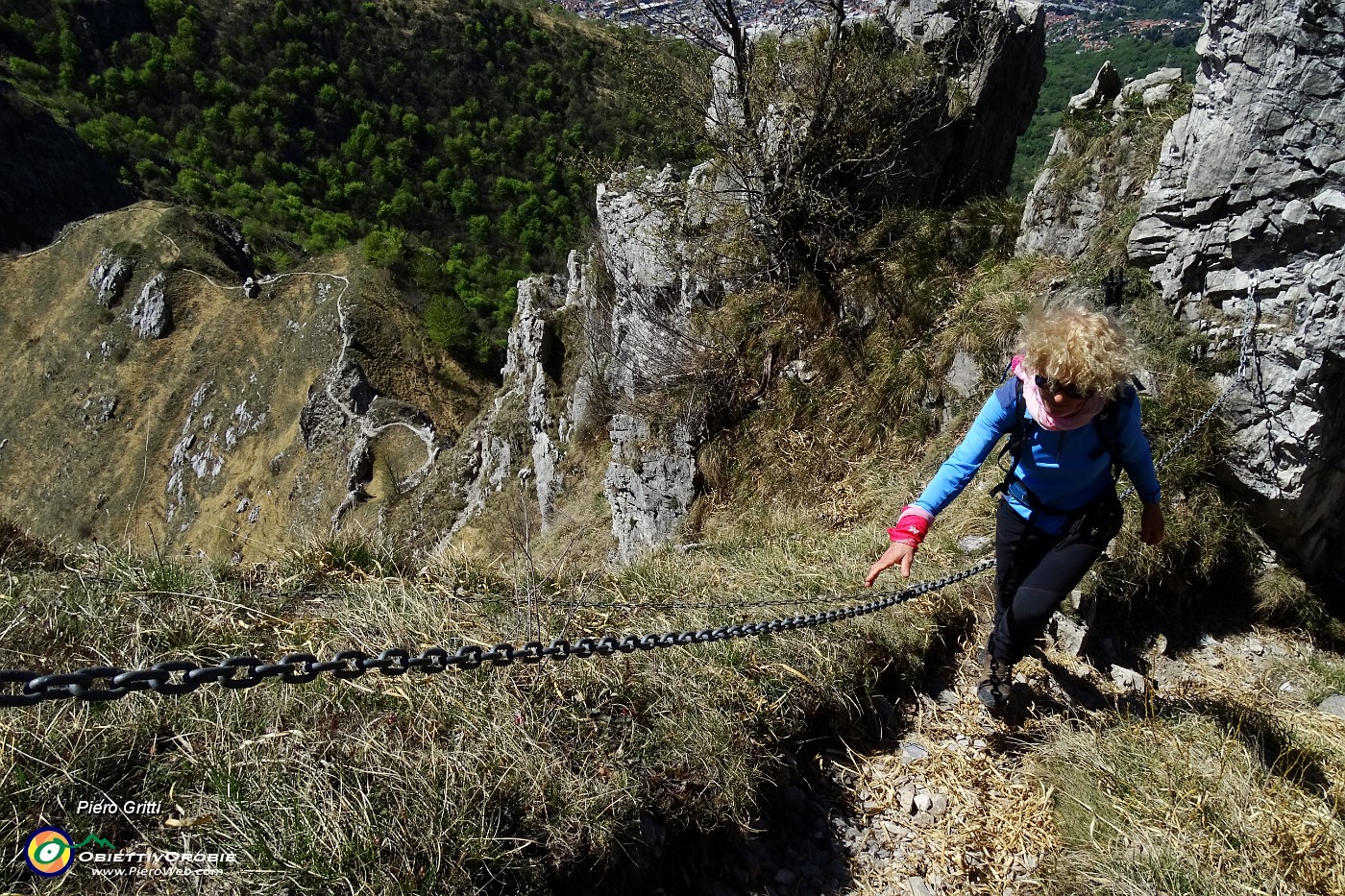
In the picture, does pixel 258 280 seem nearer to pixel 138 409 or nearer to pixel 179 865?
pixel 138 409

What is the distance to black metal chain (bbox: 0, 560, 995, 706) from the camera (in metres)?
1.90

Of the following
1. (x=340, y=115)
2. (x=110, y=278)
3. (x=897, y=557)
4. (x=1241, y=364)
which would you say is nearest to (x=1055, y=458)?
(x=897, y=557)

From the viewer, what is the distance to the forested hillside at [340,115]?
67125 millimetres

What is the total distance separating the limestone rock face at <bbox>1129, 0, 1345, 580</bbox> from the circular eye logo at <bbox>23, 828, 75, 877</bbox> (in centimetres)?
674

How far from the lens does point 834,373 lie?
8.42 meters

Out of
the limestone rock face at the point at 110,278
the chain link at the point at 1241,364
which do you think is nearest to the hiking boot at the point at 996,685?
the chain link at the point at 1241,364

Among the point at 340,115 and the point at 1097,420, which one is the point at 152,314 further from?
the point at 1097,420

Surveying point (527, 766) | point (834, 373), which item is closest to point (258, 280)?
point (834, 373)

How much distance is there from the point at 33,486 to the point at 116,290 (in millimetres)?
10951

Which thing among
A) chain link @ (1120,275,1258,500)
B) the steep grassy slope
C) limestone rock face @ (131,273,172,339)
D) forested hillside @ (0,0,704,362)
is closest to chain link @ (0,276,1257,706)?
chain link @ (1120,275,1258,500)

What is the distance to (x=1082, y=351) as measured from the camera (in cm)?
269

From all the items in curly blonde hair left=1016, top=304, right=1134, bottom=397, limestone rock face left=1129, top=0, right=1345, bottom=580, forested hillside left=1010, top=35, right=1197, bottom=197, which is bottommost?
curly blonde hair left=1016, top=304, right=1134, bottom=397

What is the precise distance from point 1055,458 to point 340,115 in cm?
8730

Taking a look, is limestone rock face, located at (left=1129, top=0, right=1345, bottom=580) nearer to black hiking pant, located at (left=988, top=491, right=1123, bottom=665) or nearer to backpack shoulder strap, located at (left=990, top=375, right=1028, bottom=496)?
black hiking pant, located at (left=988, top=491, right=1123, bottom=665)
